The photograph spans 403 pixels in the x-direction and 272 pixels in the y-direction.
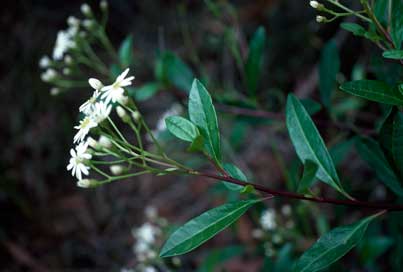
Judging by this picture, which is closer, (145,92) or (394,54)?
(394,54)

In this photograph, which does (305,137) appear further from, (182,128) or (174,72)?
(174,72)

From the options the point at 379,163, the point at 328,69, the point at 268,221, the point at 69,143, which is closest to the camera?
the point at 379,163

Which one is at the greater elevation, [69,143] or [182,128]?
[182,128]

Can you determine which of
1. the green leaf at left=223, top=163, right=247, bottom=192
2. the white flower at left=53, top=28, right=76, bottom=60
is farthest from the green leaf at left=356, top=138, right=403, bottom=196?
the white flower at left=53, top=28, right=76, bottom=60

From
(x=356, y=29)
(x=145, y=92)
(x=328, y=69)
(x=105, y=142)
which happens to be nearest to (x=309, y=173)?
(x=356, y=29)

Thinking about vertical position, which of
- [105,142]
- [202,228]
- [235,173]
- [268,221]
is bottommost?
[268,221]

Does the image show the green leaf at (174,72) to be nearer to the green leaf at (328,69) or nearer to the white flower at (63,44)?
the white flower at (63,44)

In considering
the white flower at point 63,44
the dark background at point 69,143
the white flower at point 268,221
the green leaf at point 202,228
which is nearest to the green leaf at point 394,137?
the green leaf at point 202,228
